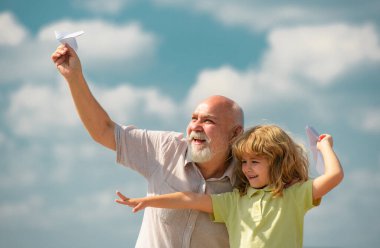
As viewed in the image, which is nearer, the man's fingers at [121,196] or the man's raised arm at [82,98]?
the man's fingers at [121,196]

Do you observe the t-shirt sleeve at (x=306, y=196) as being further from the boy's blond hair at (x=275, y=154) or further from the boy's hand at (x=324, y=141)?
the boy's hand at (x=324, y=141)

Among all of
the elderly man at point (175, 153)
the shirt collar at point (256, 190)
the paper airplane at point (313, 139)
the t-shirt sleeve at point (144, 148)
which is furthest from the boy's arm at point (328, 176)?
the t-shirt sleeve at point (144, 148)

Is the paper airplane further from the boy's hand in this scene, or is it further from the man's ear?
the man's ear

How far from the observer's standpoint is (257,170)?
16.9ft

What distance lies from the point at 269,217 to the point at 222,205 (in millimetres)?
467

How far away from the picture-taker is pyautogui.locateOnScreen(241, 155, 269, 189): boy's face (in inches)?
203

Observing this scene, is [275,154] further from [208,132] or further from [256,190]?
[208,132]

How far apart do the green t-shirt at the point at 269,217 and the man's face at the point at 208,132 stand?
1.62ft

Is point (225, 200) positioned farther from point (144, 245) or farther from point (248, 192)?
point (144, 245)

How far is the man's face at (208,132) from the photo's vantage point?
18.0ft

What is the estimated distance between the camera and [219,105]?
567 centimetres

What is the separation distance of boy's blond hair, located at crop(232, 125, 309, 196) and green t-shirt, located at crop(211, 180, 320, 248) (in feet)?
0.33

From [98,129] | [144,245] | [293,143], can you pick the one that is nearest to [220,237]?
[144,245]

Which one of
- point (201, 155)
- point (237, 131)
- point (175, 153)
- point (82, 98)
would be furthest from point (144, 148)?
point (237, 131)
